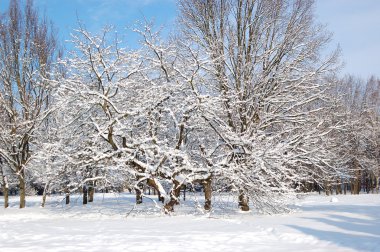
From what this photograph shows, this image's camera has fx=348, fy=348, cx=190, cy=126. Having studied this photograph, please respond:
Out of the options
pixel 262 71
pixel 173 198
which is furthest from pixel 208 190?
pixel 262 71

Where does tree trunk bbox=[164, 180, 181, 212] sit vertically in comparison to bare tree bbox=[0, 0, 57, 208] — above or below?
below

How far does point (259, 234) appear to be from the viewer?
27.8ft

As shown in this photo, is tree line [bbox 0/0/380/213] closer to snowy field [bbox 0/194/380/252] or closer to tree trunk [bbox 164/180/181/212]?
tree trunk [bbox 164/180/181/212]

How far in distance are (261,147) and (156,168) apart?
13.4 ft

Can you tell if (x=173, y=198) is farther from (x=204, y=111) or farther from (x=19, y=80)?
(x=19, y=80)

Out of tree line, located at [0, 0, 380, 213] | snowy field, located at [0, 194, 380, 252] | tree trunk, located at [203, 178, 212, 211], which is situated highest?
tree line, located at [0, 0, 380, 213]

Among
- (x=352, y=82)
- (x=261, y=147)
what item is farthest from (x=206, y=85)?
(x=352, y=82)

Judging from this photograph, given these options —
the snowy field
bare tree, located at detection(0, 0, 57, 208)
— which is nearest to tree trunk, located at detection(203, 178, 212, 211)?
the snowy field

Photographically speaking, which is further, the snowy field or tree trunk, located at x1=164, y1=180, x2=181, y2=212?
tree trunk, located at x1=164, y1=180, x2=181, y2=212

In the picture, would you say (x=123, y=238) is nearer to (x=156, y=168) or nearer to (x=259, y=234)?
(x=259, y=234)

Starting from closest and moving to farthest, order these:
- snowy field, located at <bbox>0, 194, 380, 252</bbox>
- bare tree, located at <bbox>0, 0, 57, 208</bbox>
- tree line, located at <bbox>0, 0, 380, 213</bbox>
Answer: snowy field, located at <bbox>0, 194, 380, 252</bbox>, tree line, located at <bbox>0, 0, 380, 213</bbox>, bare tree, located at <bbox>0, 0, 57, 208</bbox>

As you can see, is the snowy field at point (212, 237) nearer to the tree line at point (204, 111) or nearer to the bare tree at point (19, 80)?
the tree line at point (204, 111)

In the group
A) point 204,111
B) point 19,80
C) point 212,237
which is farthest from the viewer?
point 19,80

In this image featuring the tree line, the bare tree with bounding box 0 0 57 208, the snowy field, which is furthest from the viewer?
the bare tree with bounding box 0 0 57 208
